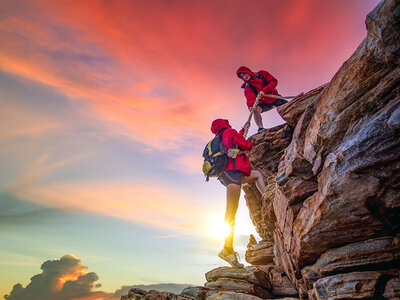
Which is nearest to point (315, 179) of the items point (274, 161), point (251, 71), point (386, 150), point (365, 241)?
point (365, 241)

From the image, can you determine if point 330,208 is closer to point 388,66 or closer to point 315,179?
point 315,179

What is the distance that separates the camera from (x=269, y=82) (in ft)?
59.0

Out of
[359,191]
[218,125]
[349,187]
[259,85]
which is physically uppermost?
[259,85]

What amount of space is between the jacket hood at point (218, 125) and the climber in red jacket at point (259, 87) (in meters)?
5.91

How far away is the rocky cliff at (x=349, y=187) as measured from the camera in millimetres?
6363

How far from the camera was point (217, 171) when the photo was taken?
12023 mm

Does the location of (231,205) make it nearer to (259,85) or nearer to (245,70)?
(259,85)

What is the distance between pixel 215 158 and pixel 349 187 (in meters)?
6.26

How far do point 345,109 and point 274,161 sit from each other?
8599 mm

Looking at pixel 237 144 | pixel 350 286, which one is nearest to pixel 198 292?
pixel 350 286

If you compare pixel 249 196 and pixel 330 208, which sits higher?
pixel 249 196

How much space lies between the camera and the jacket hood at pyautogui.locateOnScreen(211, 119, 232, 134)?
40.8 ft

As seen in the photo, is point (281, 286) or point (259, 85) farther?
point (259, 85)

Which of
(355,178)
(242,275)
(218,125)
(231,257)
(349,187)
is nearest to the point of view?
(355,178)
